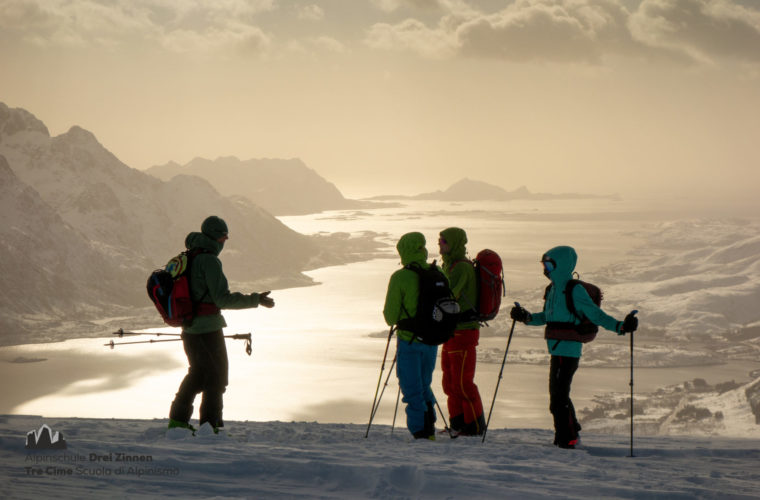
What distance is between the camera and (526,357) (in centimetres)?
16200

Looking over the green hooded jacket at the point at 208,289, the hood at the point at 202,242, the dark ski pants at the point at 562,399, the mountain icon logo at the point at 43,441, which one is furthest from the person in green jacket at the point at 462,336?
the mountain icon logo at the point at 43,441

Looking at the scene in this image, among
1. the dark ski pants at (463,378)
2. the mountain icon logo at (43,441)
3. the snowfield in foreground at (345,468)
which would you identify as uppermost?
the dark ski pants at (463,378)

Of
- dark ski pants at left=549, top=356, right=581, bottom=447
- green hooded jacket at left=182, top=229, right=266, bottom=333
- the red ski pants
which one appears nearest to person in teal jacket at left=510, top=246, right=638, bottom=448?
dark ski pants at left=549, top=356, right=581, bottom=447

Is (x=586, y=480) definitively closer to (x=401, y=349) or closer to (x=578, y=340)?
(x=578, y=340)

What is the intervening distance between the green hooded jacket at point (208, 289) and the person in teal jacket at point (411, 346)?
60.9 inches

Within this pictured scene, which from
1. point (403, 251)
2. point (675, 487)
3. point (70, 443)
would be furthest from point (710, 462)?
point (70, 443)

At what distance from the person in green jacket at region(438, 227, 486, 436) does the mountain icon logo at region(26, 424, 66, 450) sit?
436 cm

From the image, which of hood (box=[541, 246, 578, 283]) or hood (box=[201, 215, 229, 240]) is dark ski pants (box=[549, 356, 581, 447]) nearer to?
hood (box=[541, 246, 578, 283])

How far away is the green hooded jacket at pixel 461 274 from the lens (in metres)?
8.50

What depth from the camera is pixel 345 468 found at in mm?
5809

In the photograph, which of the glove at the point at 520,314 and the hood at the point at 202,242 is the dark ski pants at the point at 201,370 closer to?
the hood at the point at 202,242

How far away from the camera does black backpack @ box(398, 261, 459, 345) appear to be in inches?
303

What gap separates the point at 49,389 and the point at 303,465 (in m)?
154

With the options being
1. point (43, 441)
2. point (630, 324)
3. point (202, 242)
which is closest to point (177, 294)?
point (202, 242)
